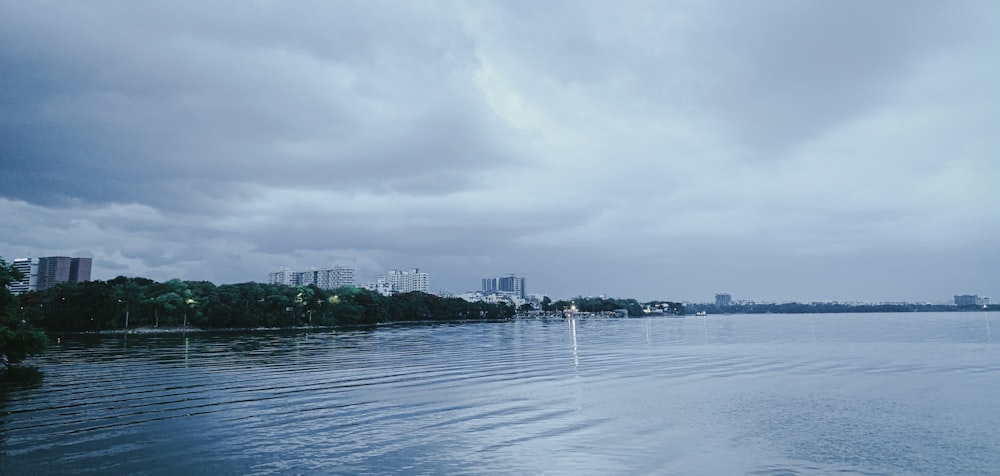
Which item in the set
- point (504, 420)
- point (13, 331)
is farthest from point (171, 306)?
point (504, 420)

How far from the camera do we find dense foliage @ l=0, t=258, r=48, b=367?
45.4 m

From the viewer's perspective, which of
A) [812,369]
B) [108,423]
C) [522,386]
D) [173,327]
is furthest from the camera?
[173,327]

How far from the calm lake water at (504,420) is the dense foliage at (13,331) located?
2.92 metres

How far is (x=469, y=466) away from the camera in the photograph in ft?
59.6

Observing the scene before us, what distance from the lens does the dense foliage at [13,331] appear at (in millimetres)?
45438

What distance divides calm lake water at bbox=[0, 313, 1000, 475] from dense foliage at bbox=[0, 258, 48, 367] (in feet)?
9.59

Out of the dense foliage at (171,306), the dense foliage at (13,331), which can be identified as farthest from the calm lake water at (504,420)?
the dense foliage at (171,306)

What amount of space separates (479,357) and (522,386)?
77.5 ft

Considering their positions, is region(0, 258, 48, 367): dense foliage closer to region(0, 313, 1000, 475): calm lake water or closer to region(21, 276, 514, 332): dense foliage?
region(0, 313, 1000, 475): calm lake water

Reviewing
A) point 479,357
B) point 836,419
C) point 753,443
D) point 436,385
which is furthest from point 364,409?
point 479,357

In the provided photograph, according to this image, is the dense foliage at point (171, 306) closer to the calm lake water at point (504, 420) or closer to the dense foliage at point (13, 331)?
the dense foliage at point (13, 331)

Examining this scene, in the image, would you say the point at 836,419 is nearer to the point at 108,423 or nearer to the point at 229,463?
the point at 229,463

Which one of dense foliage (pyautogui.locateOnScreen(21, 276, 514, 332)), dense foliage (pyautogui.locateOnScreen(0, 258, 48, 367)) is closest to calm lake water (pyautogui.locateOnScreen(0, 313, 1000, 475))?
dense foliage (pyautogui.locateOnScreen(0, 258, 48, 367))

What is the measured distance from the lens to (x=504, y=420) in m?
25.2
